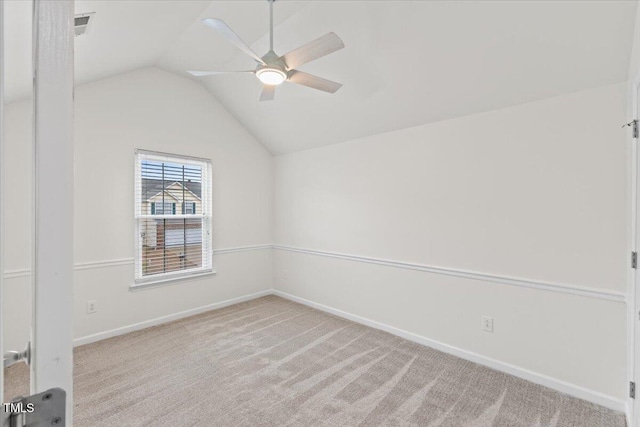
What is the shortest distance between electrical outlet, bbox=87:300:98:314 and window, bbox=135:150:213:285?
44 cm

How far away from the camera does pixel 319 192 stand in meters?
4.34

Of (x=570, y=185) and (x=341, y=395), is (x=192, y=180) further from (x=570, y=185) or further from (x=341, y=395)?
A: (x=570, y=185)

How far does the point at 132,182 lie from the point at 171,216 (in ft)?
1.97

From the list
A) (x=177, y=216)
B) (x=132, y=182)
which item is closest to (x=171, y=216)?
(x=177, y=216)

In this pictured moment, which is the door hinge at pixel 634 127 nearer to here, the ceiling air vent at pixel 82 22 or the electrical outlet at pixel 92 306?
the ceiling air vent at pixel 82 22

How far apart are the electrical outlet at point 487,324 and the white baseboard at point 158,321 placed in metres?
3.18

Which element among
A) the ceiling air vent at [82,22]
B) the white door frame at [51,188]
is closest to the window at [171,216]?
the ceiling air vent at [82,22]

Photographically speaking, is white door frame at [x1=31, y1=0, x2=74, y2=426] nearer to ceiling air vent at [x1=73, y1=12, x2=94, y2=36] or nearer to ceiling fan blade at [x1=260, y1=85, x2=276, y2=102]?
ceiling air vent at [x1=73, y1=12, x2=94, y2=36]

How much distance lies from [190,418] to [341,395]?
1.10 metres

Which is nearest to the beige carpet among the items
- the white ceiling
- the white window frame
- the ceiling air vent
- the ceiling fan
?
the white window frame

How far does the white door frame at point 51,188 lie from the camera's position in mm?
466

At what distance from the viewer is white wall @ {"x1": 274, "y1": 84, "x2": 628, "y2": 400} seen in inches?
89.5

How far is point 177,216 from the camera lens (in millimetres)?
3938

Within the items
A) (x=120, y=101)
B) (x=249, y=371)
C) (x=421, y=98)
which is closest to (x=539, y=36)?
(x=421, y=98)
